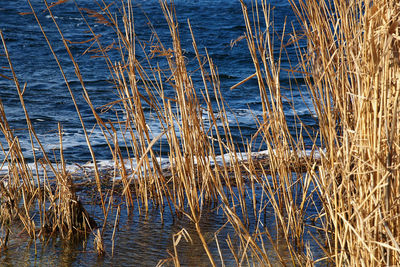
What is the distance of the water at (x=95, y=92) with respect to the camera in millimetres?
2572

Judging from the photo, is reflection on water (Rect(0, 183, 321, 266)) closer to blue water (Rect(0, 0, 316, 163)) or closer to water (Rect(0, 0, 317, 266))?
water (Rect(0, 0, 317, 266))

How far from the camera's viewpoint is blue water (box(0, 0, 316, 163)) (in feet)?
19.1

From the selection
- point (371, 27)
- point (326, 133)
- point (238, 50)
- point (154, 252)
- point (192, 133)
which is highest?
point (371, 27)

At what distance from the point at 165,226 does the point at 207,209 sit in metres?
0.35

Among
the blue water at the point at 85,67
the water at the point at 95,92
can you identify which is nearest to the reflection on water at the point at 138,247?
the water at the point at 95,92

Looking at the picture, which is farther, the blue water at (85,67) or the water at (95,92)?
the blue water at (85,67)

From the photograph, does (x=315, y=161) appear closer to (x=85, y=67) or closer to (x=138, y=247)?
(x=138, y=247)

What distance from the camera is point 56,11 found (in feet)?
43.5

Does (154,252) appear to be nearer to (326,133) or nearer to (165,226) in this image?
(165,226)

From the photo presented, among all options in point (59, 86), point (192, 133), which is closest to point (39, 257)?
point (192, 133)

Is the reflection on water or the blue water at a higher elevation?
the reflection on water

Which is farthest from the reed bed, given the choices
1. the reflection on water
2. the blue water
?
the blue water

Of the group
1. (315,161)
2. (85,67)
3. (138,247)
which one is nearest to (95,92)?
(85,67)

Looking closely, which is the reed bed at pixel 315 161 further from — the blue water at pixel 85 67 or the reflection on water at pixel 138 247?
the blue water at pixel 85 67
